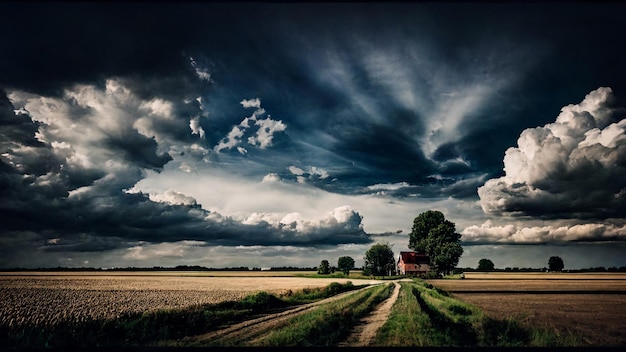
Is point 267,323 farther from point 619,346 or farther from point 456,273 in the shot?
point 456,273

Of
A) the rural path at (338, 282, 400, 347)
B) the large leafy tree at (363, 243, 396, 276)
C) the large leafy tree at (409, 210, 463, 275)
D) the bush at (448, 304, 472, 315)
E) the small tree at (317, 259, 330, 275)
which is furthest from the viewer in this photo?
the small tree at (317, 259, 330, 275)

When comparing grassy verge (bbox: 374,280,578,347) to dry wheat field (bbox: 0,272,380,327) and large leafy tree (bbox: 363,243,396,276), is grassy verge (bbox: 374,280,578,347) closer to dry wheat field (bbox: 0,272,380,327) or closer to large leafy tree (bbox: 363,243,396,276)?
dry wheat field (bbox: 0,272,380,327)

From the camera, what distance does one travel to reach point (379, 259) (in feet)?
306

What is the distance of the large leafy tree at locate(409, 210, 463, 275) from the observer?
68.1m

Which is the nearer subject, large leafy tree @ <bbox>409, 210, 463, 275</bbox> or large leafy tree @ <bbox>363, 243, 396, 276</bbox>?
large leafy tree @ <bbox>409, 210, 463, 275</bbox>

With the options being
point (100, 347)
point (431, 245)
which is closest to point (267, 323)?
point (100, 347)

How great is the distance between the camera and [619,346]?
12516mm

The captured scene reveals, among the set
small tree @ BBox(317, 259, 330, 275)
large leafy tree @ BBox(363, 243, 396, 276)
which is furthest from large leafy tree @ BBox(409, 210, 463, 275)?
small tree @ BBox(317, 259, 330, 275)

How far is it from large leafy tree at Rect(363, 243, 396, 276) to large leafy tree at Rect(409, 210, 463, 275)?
1424 cm

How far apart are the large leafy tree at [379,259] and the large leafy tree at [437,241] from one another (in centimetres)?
1424

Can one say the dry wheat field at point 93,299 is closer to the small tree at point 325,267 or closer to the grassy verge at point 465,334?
the grassy verge at point 465,334

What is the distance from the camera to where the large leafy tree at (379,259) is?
9306 centimetres

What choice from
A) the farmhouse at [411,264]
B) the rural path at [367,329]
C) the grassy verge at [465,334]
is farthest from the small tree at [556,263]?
the grassy verge at [465,334]

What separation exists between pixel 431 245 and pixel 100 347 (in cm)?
6614
